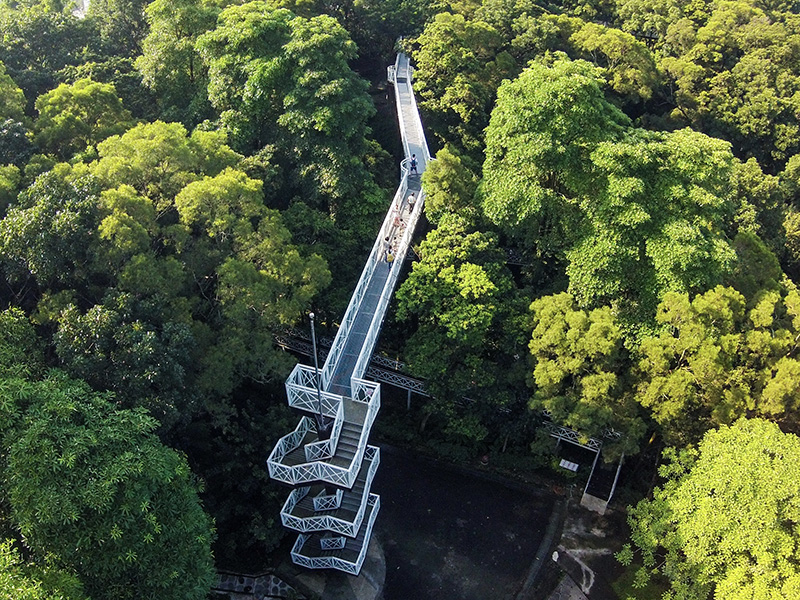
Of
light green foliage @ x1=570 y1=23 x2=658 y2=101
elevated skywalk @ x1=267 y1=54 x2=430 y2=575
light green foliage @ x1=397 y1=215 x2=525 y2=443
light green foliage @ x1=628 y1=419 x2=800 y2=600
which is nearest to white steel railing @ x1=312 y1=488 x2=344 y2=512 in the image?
elevated skywalk @ x1=267 y1=54 x2=430 y2=575

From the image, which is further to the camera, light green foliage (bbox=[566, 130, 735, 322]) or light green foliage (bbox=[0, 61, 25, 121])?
light green foliage (bbox=[0, 61, 25, 121])

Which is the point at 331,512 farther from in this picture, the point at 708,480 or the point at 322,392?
the point at 708,480

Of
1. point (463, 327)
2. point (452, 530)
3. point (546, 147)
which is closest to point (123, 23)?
point (546, 147)

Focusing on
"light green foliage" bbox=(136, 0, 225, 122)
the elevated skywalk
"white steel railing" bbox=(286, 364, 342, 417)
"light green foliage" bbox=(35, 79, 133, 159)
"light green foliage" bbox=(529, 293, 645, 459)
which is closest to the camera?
"white steel railing" bbox=(286, 364, 342, 417)

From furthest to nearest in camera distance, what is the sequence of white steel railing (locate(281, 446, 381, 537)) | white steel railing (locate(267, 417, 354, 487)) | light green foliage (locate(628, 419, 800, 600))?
white steel railing (locate(281, 446, 381, 537))
white steel railing (locate(267, 417, 354, 487))
light green foliage (locate(628, 419, 800, 600))

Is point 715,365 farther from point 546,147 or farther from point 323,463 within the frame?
point 323,463

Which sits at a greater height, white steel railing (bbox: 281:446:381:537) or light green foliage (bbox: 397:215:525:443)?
light green foliage (bbox: 397:215:525:443)

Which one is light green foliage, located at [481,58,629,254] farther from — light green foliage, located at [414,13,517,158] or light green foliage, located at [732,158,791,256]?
light green foliage, located at [732,158,791,256]
